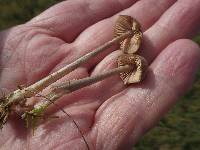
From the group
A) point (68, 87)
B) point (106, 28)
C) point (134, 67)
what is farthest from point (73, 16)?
point (68, 87)

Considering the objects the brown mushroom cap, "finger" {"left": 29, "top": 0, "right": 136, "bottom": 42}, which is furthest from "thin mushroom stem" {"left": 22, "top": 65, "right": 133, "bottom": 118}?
"finger" {"left": 29, "top": 0, "right": 136, "bottom": 42}

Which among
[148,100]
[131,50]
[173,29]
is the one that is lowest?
[148,100]

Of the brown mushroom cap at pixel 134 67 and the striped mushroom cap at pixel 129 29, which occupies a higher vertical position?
the striped mushroom cap at pixel 129 29

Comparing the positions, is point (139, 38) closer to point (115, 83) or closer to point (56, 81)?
point (115, 83)

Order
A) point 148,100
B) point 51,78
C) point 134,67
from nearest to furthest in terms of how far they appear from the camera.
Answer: point 148,100
point 51,78
point 134,67

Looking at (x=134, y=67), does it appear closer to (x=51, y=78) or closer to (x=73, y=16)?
(x=51, y=78)

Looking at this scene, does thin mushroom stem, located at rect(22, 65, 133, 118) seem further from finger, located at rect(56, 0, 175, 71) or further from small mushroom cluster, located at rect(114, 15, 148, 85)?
finger, located at rect(56, 0, 175, 71)

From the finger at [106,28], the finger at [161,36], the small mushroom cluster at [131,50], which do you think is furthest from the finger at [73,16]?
the finger at [161,36]

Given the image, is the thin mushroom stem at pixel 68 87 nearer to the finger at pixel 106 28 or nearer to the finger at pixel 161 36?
the finger at pixel 161 36
